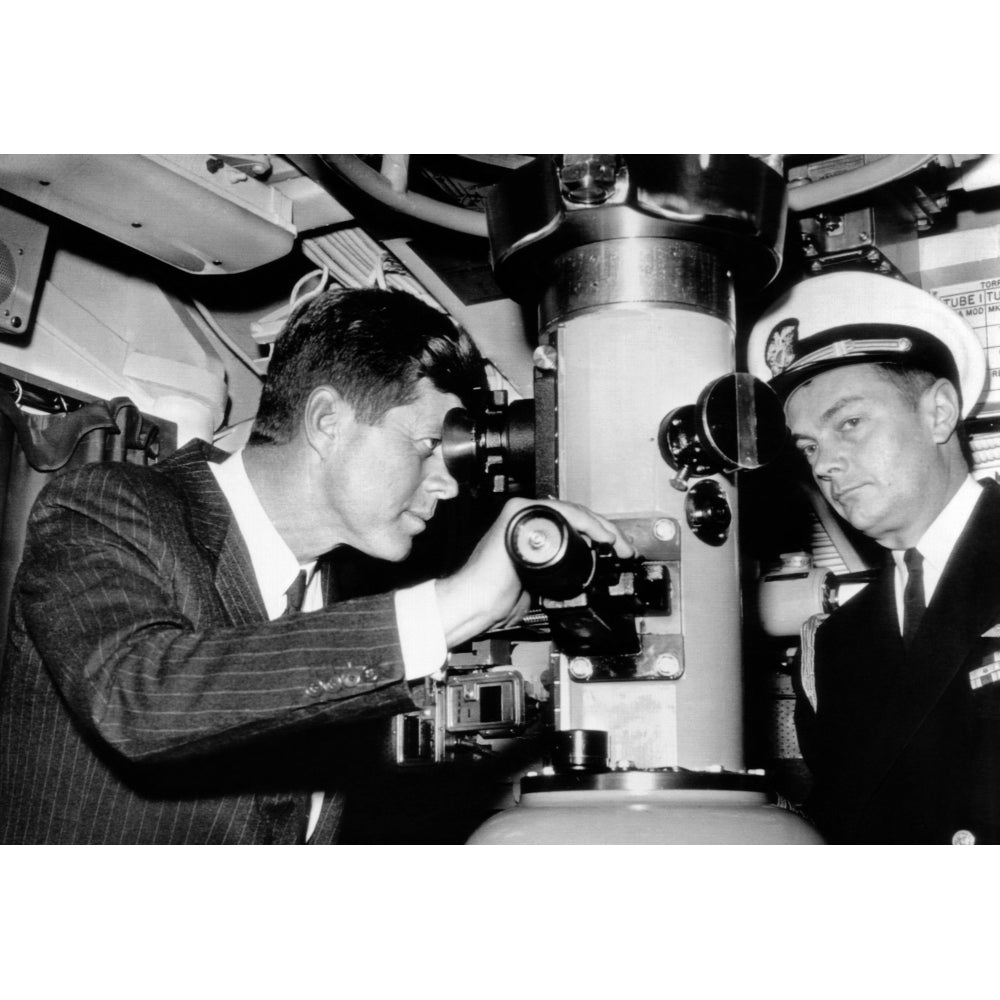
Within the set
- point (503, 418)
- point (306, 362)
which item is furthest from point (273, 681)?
point (306, 362)

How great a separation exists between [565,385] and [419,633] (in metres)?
0.32

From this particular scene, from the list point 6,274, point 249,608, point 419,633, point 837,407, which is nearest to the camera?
point 419,633

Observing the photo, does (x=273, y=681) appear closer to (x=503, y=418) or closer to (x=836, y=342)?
(x=503, y=418)

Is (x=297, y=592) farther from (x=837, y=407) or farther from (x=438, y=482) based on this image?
(x=837, y=407)

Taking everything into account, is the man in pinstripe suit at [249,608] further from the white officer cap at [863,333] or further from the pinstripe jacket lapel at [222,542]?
the white officer cap at [863,333]

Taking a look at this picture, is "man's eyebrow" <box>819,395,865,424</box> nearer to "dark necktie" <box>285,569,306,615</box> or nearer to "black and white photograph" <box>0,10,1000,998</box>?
"black and white photograph" <box>0,10,1000,998</box>

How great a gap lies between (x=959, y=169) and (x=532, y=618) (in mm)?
931

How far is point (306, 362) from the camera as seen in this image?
1.45 meters

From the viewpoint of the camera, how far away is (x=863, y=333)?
147 cm

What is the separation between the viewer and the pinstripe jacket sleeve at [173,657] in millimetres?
874

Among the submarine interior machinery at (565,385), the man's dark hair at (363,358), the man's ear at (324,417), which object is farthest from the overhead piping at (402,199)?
the man's ear at (324,417)

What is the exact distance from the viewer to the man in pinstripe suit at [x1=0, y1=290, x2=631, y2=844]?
34.7 inches

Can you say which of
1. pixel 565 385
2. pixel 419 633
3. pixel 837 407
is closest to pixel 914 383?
pixel 837 407
